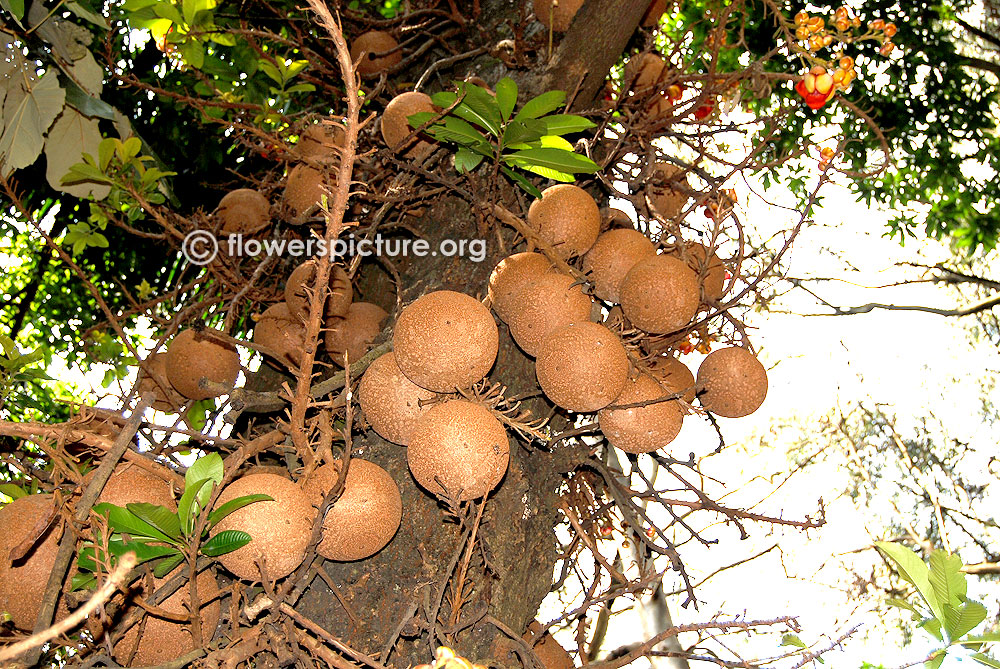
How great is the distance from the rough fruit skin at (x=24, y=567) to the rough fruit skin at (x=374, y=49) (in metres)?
1.46

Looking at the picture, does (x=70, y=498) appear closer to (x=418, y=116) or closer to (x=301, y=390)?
(x=301, y=390)

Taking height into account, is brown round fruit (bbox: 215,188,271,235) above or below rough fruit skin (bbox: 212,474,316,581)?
above

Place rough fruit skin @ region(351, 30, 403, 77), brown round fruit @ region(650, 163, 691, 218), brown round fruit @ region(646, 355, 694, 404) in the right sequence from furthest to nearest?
rough fruit skin @ region(351, 30, 403, 77)
brown round fruit @ region(650, 163, 691, 218)
brown round fruit @ region(646, 355, 694, 404)

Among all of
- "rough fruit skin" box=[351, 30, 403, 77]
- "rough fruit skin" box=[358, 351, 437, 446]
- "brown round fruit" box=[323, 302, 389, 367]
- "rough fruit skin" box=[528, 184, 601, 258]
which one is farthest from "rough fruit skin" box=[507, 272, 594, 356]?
"rough fruit skin" box=[351, 30, 403, 77]

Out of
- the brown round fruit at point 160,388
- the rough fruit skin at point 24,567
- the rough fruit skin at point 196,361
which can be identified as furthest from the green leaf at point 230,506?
the brown round fruit at point 160,388

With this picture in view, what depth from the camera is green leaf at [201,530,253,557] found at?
105 centimetres

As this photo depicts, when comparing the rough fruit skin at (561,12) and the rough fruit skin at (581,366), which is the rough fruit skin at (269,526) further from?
the rough fruit skin at (561,12)

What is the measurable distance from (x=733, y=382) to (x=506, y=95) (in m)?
0.76

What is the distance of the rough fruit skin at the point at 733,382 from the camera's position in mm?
1606

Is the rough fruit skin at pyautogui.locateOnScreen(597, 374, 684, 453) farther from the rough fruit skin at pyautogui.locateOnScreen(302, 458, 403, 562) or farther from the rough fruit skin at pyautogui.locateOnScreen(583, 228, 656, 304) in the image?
the rough fruit skin at pyautogui.locateOnScreen(302, 458, 403, 562)

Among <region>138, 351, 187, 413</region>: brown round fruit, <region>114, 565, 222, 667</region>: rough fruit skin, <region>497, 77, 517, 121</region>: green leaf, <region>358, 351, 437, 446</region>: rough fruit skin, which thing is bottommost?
<region>114, 565, 222, 667</region>: rough fruit skin

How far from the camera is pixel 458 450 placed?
1.21m

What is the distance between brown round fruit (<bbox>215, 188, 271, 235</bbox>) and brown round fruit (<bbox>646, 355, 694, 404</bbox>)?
3.45ft

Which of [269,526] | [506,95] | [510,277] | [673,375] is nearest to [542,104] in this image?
[506,95]
